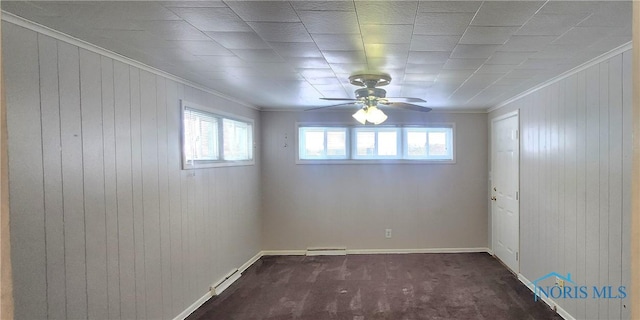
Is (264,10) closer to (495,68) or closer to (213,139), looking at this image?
(495,68)

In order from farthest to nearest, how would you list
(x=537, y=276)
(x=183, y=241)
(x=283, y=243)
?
1. (x=283, y=243)
2. (x=537, y=276)
3. (x=183, y=241)

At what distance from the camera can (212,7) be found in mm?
1446

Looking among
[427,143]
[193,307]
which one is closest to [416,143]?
[427,143]

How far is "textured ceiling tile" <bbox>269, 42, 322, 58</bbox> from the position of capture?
191 cm

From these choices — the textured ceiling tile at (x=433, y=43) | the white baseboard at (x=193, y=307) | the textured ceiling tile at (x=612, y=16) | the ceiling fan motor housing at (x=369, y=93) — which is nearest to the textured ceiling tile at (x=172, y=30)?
the textured ceiling tile at (x=433, y=43)

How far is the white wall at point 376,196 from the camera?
4727mm

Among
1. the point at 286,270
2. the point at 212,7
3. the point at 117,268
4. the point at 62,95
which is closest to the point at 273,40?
the point at 212,7

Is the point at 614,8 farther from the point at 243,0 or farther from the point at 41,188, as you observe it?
the point at 41,188

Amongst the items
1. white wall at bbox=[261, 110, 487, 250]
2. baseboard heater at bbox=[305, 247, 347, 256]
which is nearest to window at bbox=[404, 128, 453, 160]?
white wall at bbox=[261, 110, 487, 250]

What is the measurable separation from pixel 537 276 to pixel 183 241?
12.1 feet

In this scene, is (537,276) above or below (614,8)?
below
